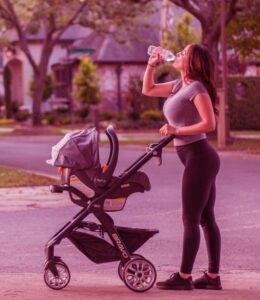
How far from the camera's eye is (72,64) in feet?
170

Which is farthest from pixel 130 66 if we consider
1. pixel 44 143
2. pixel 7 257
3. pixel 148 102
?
pixel 7 257

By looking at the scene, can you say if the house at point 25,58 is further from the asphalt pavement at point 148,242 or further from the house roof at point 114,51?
the asphalt pavement at point 148,242

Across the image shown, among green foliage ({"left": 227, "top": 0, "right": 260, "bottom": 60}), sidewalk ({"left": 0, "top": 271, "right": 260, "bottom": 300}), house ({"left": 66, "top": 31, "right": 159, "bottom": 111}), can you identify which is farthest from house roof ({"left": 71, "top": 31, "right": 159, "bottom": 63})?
sidewalk ({"left": 0, "top": 271, "right": 260, "bottom": 300})

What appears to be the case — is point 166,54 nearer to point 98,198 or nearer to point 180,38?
point 98,198

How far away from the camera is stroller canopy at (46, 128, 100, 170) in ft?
23.3

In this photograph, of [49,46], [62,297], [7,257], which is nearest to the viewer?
[62,297]

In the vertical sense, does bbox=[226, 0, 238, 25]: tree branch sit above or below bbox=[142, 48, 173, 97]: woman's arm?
above

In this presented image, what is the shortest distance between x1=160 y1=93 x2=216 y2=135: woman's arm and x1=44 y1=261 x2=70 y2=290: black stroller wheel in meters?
1.31

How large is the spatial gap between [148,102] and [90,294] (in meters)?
35.4

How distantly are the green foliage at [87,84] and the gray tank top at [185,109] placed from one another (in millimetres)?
38348

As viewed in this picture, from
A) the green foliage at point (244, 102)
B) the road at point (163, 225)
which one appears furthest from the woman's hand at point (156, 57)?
the green foliage at point (244, 102)

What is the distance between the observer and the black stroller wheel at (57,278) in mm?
7258

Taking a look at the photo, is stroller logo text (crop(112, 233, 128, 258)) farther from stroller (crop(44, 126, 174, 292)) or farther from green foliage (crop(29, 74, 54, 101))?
green foliage (crop(29, 74, 54, 101))

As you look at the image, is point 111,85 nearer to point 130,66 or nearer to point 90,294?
point 130,66
